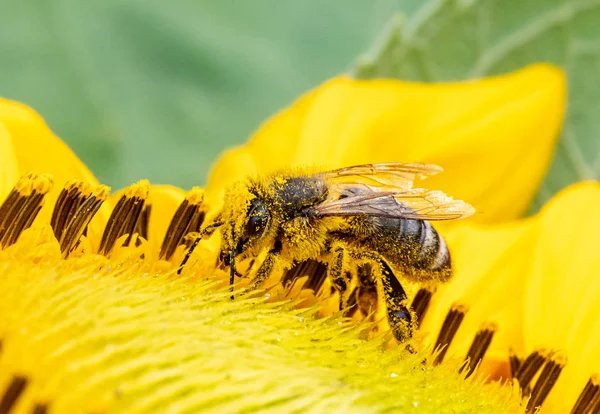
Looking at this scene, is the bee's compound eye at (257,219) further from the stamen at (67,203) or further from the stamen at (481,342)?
the stamen at (481,342)

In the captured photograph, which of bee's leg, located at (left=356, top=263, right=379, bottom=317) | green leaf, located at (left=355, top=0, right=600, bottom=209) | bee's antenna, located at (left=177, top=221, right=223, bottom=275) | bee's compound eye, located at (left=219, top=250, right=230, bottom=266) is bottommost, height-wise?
bee's leg, located at (left=356, top=263, right=379, bottom=317)

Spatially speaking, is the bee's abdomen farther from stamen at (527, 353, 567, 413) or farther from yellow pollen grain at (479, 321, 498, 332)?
stamen at (527, 353, 567, 413)

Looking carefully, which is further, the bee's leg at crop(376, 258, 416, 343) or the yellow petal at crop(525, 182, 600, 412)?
the yellow petal at crop(525, 182, 600, 412)

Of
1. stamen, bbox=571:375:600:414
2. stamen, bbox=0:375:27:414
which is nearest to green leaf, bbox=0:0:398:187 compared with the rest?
stamen, bbox=571:375:600:414

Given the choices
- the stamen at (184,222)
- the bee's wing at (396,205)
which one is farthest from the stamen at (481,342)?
the stamen at (184,222)

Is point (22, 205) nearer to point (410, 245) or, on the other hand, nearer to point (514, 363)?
point (410, 245)

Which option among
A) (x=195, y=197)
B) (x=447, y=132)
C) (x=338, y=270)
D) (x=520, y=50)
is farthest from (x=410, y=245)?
(x=520, y=50)

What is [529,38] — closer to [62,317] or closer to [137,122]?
[137,122]
